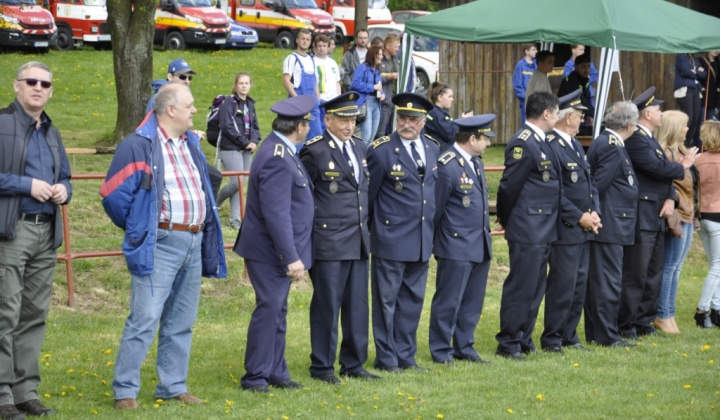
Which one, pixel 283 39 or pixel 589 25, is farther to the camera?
pixel 283 39

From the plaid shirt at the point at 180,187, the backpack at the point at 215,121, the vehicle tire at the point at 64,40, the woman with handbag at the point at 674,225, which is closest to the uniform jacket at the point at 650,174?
the woman with handbag at the point at 674,225

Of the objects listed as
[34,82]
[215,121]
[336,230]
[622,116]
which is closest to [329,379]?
[336,230]

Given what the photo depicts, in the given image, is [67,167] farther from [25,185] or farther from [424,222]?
[424,222]

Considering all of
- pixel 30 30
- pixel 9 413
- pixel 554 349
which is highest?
pixel 30 30

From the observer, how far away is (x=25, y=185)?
674 centimetres

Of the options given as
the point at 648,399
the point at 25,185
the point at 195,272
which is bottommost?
the point at 648,399

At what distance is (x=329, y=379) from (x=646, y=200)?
152 inches

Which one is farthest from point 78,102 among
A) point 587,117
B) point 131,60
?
point 587,117

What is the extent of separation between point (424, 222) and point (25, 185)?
10.3 feet

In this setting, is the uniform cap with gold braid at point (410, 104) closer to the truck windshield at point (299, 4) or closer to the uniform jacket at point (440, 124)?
the uniform jacket at point (440, 124)

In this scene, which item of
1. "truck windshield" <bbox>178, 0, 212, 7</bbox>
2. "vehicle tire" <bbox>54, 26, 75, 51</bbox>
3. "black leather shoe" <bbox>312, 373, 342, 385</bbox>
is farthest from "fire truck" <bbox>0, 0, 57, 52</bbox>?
"black leather shoe" <bbox>312, 373, 342, 385</bbox>

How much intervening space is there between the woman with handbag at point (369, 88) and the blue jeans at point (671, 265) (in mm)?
5277

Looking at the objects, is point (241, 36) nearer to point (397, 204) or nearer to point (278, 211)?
point (397, 204)

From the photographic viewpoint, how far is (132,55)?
1697 cm
